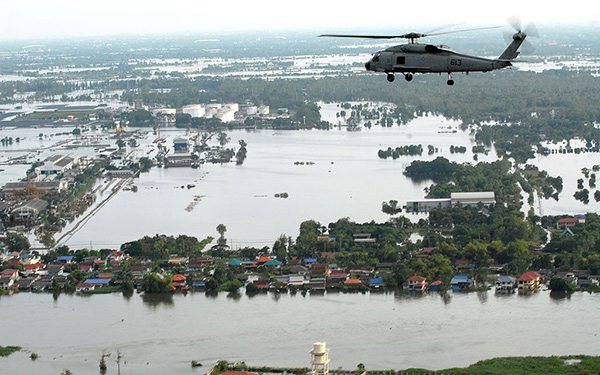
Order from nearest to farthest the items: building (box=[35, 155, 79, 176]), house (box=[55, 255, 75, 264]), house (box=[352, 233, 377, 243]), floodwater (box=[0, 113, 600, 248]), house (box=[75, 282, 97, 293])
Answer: house (box=[75, 282, 97, 293]) < house (box=[55, 255, 75, 264]) < house (box=[352, 233, 377, 243]) < floodwater (box=[0, 113, 600, 248]) < building (box=[35, 155, 79, 176])

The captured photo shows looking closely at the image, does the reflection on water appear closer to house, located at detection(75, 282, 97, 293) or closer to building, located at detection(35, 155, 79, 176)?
house, located at detection(75, 282, 97, 293)

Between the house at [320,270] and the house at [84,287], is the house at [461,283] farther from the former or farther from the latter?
the house at [84,287]

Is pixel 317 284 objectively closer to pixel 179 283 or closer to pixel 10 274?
pixel 179 283

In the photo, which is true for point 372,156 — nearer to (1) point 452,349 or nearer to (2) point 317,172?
(2) point 317,172

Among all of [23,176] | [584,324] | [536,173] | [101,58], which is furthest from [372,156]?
[101,58]

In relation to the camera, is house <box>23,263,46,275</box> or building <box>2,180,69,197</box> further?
building <box>2,180,69,197</box>

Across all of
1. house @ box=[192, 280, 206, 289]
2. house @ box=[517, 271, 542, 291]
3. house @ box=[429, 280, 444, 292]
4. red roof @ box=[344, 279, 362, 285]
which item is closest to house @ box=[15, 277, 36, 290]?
house @ box=[192, 280, 206, 289]
